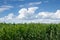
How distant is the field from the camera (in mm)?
16531

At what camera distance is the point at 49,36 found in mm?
19406

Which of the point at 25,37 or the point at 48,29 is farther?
the point at 48,29

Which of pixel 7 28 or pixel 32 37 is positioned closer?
pixel 7 28

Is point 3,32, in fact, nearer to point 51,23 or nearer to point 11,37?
point 11,37

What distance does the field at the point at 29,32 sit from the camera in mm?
16531

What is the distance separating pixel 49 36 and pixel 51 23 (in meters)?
1.38

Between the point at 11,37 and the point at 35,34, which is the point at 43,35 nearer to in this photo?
the point at 35,34

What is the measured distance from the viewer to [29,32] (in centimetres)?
1764

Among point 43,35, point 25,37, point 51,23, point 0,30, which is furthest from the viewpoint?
point 51,23

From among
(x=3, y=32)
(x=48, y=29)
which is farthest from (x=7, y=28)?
(x=48, y=29)

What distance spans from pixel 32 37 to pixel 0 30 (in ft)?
9.24

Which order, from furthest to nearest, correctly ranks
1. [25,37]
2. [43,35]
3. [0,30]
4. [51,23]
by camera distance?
[51,23], [43,35], [25,37], [0,30]

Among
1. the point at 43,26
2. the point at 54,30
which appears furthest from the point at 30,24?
the point at 54,30

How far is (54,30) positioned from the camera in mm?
19891
